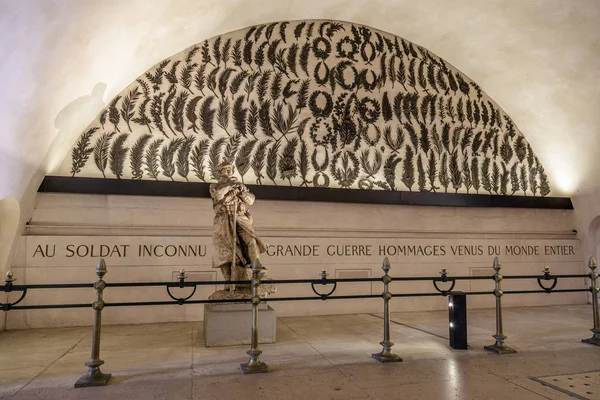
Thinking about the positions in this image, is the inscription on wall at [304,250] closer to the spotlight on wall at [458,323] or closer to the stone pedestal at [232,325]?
the stone pedestal at [232,325]

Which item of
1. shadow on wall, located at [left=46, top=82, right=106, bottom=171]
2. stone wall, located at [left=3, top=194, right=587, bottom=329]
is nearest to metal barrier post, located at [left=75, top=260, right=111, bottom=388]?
stone wall, located at [left=3, top=194, right=587, bottom=329]

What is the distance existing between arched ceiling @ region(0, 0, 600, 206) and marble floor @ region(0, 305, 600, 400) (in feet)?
9.31

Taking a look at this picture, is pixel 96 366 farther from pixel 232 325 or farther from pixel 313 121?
pixel 313 121

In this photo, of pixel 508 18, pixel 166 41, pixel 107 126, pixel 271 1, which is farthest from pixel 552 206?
pixel 107 126

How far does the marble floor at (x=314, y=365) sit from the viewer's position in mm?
3592

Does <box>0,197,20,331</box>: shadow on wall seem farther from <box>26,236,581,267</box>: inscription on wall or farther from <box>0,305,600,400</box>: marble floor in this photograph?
<box>0,305,600,400</box>: marble floor

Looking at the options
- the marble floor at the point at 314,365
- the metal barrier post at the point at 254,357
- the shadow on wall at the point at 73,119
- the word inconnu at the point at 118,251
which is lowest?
the marble floor at the point at 314,365

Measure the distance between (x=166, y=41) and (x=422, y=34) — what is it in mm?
5300

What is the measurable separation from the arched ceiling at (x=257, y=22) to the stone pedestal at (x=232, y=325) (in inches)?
138

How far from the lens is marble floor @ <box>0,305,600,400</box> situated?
3.59 metres

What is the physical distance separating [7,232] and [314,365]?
5.25m

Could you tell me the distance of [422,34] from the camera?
9.09 m

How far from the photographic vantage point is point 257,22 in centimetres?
832

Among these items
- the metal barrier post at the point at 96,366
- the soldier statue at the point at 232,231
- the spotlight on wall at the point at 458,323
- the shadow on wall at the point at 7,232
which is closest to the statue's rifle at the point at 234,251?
the soldier statue at the point at 232,231
